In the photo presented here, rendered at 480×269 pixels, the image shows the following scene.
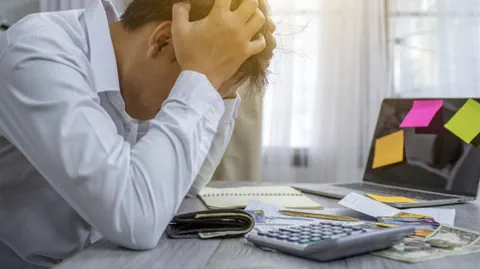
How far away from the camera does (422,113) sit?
1.42 meters

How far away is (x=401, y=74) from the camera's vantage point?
2.37 metres

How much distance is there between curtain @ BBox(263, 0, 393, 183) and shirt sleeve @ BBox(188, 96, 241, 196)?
3.51 ft

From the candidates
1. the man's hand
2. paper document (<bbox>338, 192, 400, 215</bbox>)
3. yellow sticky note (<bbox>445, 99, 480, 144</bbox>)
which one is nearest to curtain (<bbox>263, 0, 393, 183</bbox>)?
yellow sticky note (<bbox>445, 99, 480, 144</bbox>)

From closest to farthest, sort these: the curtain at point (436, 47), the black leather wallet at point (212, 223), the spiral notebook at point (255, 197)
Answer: the black leather wallet at point (212, 223), the spiral notebook at point (255, 197), the curtain at point (436, 47)

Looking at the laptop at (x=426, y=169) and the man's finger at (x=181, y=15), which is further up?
the man's finger at (x=181, y=15)

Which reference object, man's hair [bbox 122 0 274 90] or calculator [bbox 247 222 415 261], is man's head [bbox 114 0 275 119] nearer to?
man's hair [bbox 122 0 274 90]

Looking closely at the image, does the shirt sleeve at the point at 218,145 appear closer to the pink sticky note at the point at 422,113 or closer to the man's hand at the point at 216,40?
the man's hand at the point at 216,40

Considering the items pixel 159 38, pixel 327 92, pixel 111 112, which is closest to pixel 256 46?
pixel 159 38

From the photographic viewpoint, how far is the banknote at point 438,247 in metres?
0.66

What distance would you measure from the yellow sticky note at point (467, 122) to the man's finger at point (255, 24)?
64 cm

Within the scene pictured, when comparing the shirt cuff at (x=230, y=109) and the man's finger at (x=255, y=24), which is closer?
the man's finger at (x=255, y=24)

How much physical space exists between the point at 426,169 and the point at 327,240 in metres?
0.79

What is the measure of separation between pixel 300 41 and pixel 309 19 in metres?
0.10

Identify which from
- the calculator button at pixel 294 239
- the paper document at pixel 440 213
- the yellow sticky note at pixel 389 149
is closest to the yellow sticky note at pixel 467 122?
the yellow sticky note at pixel 389 149
